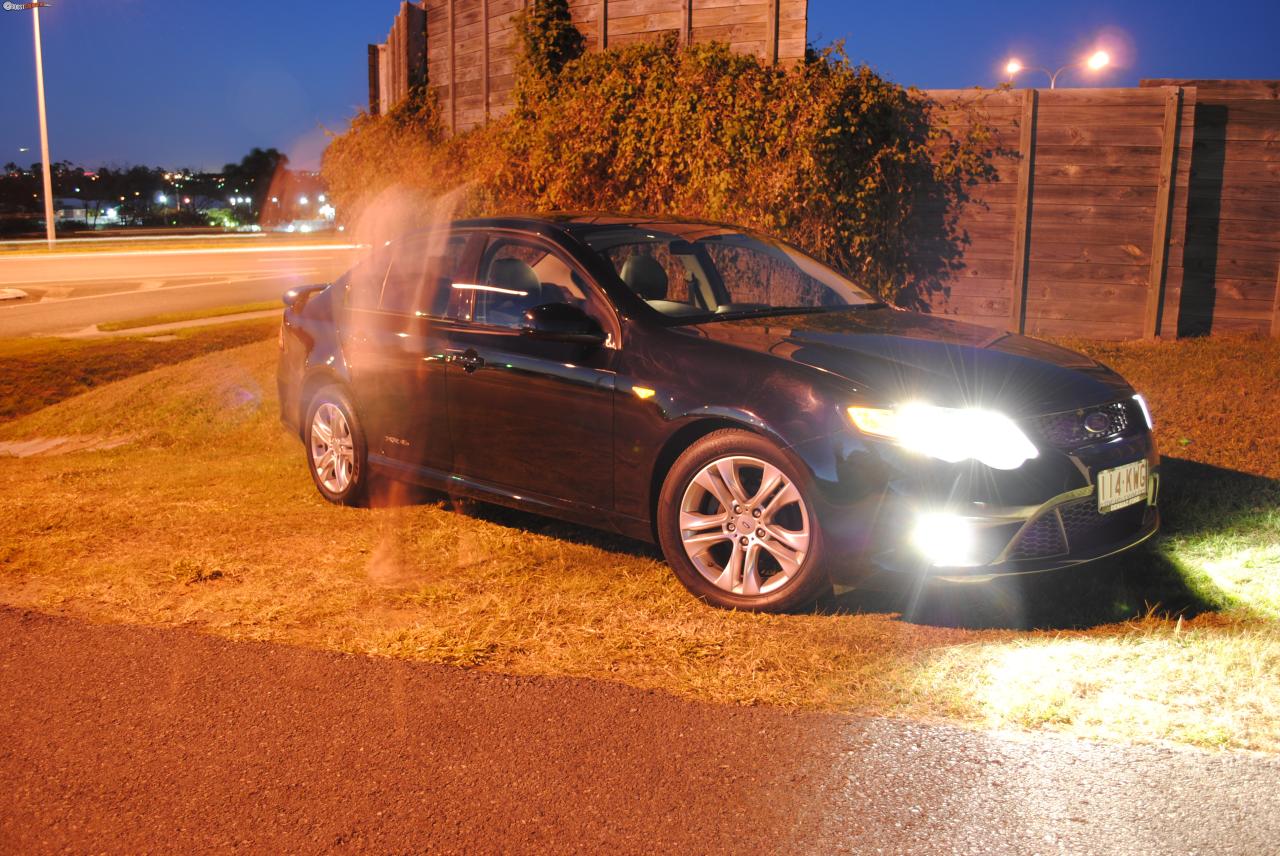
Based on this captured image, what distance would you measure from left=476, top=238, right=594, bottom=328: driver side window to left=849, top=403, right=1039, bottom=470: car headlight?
1654 millimetres

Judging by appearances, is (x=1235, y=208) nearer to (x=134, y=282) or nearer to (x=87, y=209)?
(x=134, y=282)

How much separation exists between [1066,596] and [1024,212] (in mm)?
7421

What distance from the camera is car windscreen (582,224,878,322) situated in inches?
222

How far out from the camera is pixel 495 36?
14562mm

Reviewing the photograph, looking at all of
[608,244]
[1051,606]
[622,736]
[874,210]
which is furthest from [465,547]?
[874,210]

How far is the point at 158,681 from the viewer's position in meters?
4.18

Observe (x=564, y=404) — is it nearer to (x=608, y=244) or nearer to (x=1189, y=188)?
(x=608, y=244)

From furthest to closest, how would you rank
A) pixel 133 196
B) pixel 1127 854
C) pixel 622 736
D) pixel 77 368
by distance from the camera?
pixel 133 196 < pixel 77 368 < pixel 622 736 < pixel 1127 854

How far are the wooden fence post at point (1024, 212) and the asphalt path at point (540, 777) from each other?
28.5 ft

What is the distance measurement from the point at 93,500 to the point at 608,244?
3.64 meters

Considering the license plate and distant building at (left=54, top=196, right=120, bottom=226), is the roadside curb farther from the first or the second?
distant building at (left=54, top=196, right=120, bottom=226)

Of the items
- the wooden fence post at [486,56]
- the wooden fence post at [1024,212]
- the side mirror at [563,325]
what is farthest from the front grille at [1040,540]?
the wooden fence post at [486,56]

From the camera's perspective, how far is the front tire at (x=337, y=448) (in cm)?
654

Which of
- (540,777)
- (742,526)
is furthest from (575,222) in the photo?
(540,777)
